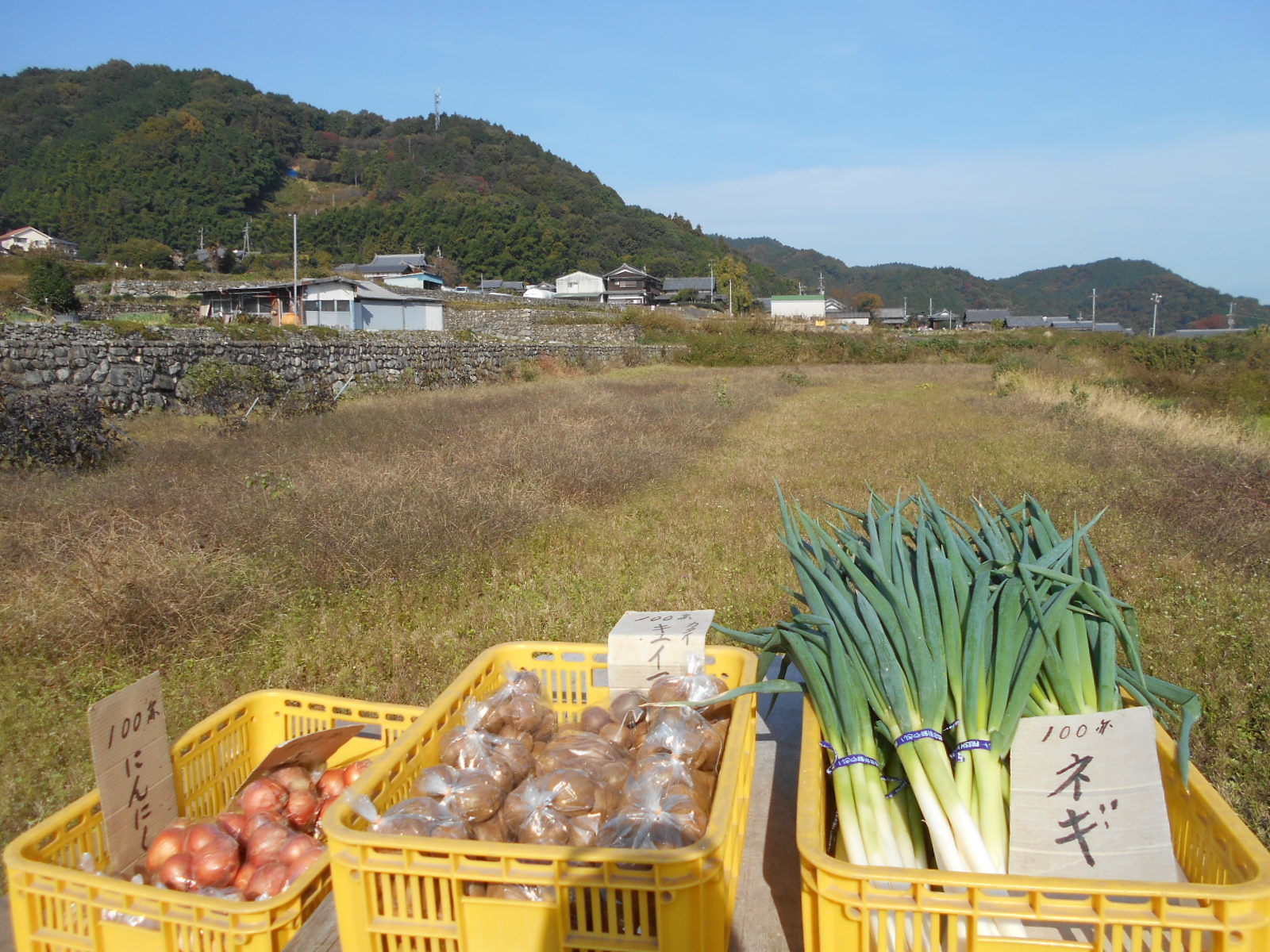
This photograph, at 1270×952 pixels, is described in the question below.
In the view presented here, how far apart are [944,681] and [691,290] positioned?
254ft

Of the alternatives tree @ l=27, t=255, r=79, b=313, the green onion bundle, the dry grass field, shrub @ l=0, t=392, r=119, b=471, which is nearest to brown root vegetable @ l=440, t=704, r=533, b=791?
the green onion bundle

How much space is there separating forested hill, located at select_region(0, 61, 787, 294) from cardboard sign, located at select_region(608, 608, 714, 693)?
67811 millimetres

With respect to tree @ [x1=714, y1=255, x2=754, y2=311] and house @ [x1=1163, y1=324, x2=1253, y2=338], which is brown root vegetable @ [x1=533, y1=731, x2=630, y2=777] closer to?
house @ [x1=1163, y1=324, x2=1253, y2=338]

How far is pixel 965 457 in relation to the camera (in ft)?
31.5

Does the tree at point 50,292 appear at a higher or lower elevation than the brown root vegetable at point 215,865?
higher

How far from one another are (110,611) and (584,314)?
36.5m

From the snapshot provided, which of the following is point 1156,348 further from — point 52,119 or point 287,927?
point 52,119

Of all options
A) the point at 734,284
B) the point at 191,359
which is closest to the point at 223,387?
the point at 191,359

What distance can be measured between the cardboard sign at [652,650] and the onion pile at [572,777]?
0.27 ft


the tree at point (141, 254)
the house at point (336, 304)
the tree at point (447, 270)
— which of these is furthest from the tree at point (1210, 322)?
the tree at point (141, 254)

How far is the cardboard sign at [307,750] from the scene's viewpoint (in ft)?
7.09

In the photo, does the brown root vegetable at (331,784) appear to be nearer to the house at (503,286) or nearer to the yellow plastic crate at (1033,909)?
the yellow plastic crate at (1033,909)

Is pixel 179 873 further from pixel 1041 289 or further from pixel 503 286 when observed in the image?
pixel 1041 289

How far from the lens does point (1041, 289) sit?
147625 millimetres
